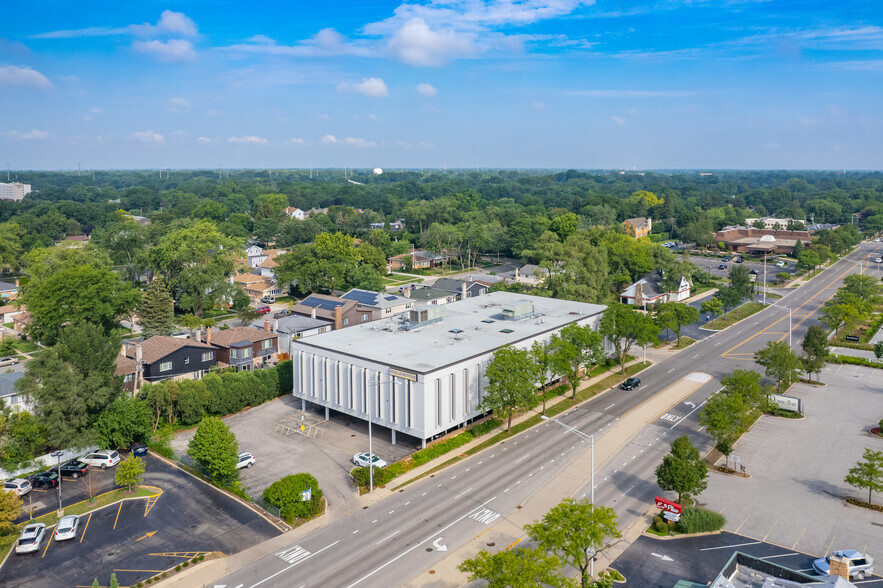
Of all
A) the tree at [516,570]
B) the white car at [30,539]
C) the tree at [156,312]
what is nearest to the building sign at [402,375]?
the tree at [516,570]

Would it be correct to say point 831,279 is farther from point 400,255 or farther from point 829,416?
point 400,255

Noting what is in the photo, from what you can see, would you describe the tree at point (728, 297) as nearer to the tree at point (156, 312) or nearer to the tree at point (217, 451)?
the tree at point (217, 451)

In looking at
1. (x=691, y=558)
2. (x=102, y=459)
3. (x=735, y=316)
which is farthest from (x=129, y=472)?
(x=735, y=316)

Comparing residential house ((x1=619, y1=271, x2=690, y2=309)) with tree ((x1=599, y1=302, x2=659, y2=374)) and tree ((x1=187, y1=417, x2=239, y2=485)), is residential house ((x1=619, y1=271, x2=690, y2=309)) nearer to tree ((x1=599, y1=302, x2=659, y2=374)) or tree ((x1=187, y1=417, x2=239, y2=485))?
tree ((x1=599, y1=302, x2=659, y2=374))

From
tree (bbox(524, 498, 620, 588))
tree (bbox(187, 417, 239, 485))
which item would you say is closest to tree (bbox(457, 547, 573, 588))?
tree (bbox(524, 498, 620, 588))

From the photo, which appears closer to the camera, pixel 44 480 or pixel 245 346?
pixel 44 480

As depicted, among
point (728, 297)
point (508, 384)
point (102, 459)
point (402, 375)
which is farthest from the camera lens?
point (728, 297)

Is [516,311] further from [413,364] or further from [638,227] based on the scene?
[638,227]
